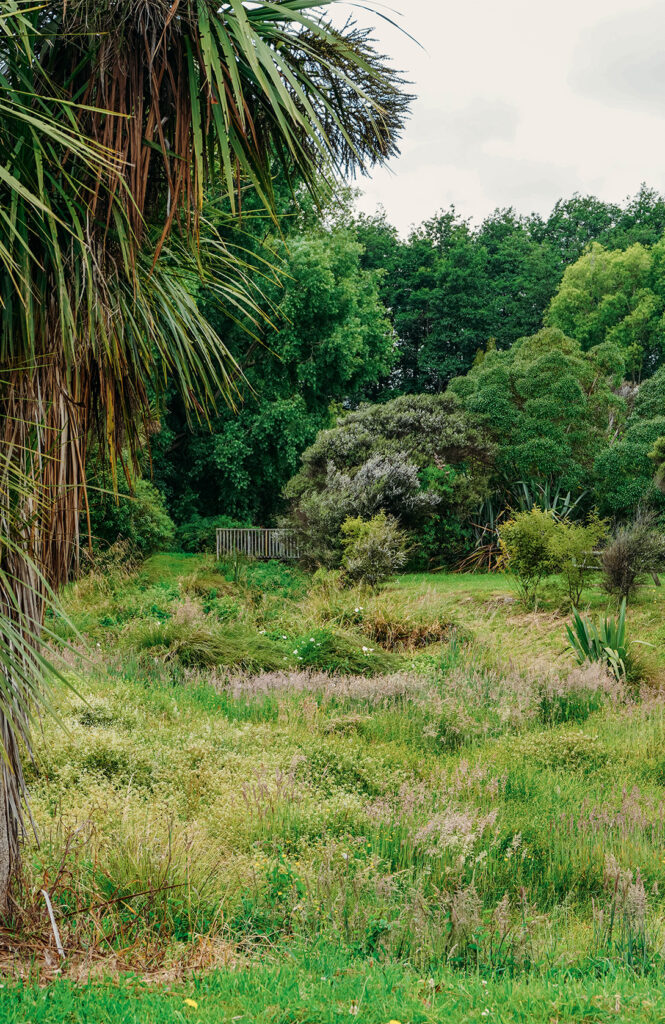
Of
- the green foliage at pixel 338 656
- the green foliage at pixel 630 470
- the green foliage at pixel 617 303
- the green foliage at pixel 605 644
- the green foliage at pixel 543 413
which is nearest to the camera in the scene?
the green foliage at pixel 605 644

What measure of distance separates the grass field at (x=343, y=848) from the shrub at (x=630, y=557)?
4.40 m

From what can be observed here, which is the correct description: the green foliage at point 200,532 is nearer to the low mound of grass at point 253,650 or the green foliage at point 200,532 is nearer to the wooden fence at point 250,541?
the wooden fence at point 250,541

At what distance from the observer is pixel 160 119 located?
316 centimetres

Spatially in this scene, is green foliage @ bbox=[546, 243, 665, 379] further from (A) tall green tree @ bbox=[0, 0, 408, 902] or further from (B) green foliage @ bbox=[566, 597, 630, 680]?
(A) tall green tree @ bbox=[0, 0, 408, 902]

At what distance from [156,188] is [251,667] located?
6482 mm

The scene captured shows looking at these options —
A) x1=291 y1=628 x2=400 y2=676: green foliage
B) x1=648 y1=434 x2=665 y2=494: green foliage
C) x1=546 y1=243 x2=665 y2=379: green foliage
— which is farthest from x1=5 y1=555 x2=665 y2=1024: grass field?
x1=546 y1=243 x2=665 y2=379: green foliage

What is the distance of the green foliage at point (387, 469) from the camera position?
17672 mm

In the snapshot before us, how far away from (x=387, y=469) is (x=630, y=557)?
620cm

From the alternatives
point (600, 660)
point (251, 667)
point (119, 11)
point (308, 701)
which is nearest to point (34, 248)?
point (119, 11)

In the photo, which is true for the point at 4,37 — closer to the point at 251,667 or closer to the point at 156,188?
the point at 156,188

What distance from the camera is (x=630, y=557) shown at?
13.1 metres

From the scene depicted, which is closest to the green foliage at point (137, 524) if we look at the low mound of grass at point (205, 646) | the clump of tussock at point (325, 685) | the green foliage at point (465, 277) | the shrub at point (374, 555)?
the shrub at point (374, 555)

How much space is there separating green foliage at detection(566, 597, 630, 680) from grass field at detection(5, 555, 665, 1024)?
578 mm

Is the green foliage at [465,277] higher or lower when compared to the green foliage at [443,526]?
higher
